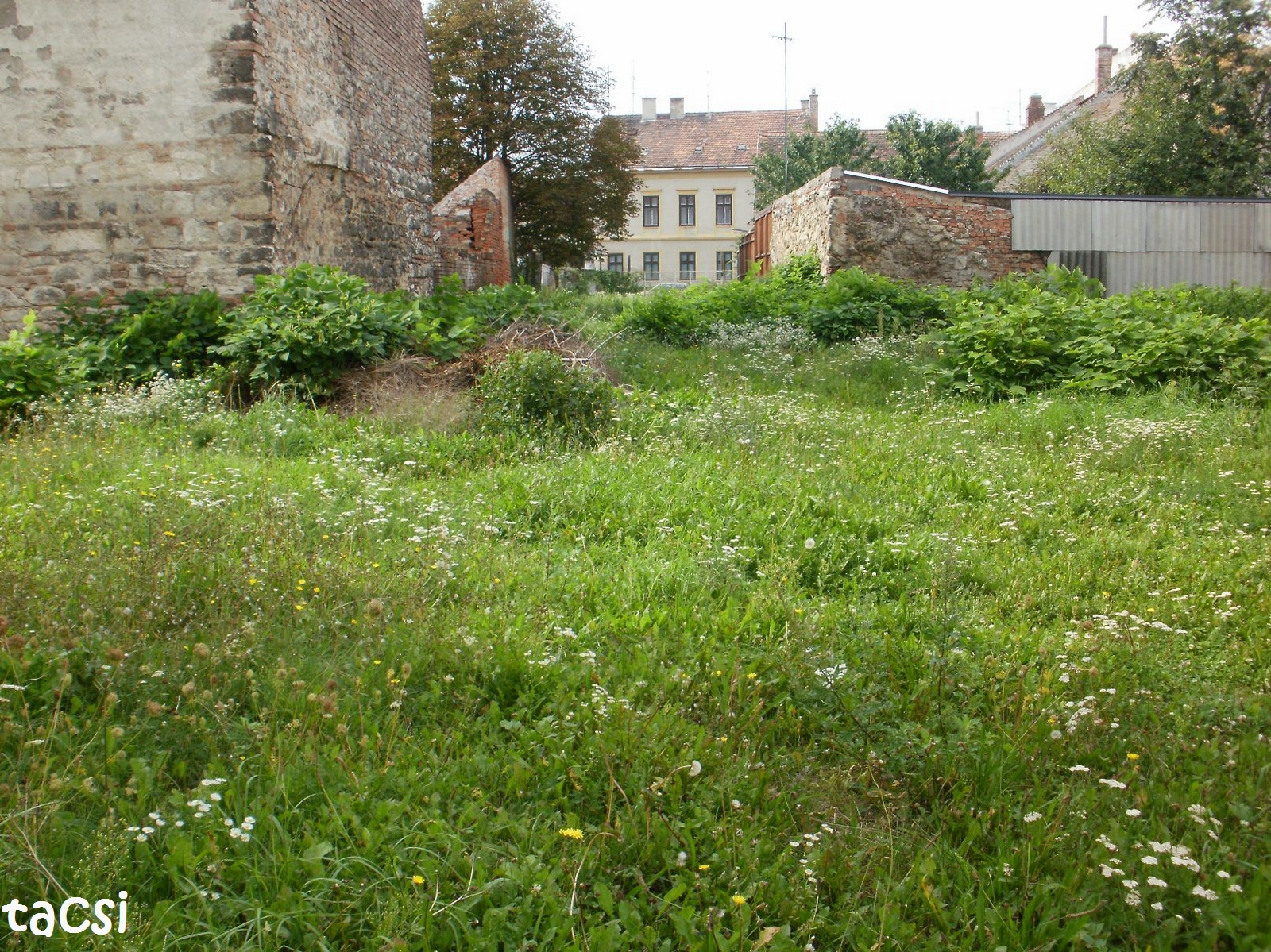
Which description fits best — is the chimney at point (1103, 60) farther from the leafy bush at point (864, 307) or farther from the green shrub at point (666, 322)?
the green shrub at point (666, 322)

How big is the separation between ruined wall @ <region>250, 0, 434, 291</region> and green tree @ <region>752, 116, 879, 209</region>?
2129cm

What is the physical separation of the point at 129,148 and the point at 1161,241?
587 inches

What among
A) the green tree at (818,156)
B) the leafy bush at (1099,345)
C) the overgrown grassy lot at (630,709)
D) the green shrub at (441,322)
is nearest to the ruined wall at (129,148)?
the green shrub at (441,322)

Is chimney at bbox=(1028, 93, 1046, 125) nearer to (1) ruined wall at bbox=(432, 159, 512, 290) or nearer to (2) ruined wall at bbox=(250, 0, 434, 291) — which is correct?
(1) ruined wall at bbox=(432, 159, 512, 290)

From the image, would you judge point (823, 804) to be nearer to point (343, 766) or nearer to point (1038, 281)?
point (343, 766)

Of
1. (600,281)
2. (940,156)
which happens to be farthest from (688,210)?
(940,156)

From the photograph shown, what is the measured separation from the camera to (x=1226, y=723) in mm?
3131

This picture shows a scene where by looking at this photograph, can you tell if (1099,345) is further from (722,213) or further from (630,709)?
(722,213)

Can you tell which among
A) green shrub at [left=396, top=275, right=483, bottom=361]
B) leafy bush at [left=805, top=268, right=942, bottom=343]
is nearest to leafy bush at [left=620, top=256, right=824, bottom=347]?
leafy bush at [left=805, top=268, right=942, bottom=343]

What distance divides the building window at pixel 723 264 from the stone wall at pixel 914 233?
130 ft

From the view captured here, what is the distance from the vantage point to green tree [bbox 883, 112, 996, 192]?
3070cm

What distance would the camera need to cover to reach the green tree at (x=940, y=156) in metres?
30.7

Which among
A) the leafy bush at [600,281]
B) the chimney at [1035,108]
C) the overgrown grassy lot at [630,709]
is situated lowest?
the overgrown grassy lot at [630,709]

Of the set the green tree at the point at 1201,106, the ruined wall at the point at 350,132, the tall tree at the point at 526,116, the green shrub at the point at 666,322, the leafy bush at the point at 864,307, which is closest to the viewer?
the ruined wall at the point at 350,132
